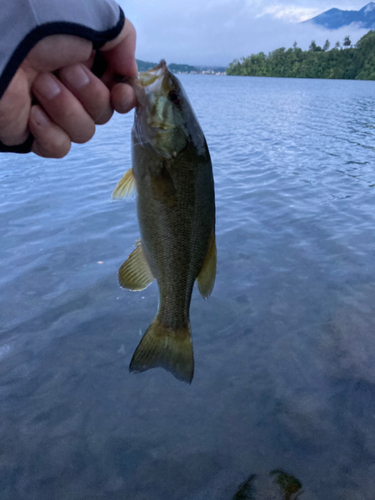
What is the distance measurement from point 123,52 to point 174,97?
35 centimetres

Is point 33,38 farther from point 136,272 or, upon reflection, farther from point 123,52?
point 136,272

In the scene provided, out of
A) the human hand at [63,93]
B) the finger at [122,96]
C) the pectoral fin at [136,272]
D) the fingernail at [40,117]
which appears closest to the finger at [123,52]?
the human hand at [63,93]

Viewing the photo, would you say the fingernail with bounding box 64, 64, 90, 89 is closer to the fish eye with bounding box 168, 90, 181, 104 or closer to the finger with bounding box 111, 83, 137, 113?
the finger with bounding box 111, 83, 137, 113

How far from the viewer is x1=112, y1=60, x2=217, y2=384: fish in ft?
6.88

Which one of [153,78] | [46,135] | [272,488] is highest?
[153,78]

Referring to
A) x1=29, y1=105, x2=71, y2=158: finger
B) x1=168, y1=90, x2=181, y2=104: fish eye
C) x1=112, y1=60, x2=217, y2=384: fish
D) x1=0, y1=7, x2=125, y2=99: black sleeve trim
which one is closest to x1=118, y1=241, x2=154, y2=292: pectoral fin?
x1=112, y1=60, x2=217, y2=384: fish

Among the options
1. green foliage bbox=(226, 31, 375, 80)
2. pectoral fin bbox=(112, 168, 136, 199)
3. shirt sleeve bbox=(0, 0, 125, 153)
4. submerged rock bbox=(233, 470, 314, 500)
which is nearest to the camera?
shirt sleeve bbox=(0, 0, 125, 153)

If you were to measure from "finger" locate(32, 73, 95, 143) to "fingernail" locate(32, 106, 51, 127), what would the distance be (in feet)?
0.08

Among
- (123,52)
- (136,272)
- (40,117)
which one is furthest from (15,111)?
(136,272)

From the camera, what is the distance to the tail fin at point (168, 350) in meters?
2.43

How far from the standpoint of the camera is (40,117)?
1993 mm

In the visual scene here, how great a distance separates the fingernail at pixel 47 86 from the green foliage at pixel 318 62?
122m

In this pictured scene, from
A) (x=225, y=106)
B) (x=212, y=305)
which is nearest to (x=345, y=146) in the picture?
(x=212, y=305)

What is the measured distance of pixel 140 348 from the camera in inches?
95.7
